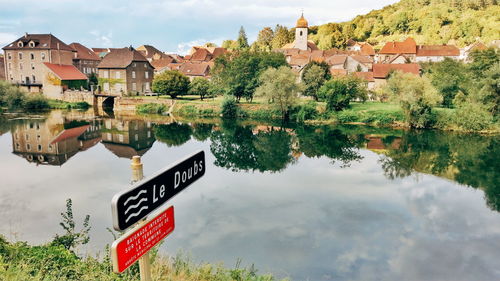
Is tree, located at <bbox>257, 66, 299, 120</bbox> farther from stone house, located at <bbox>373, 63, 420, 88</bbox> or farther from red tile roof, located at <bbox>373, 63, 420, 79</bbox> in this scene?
red tile roof, located at <bbox>373, 63, 420, 79</bbox>

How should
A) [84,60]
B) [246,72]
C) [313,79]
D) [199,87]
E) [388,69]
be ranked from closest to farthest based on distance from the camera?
[246,72] < [313,79] < [199,87] < [388,69] < [84,60]

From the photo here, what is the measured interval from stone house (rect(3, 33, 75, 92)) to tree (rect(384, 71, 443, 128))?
132 feet

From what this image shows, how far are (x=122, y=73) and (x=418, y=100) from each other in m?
32.2

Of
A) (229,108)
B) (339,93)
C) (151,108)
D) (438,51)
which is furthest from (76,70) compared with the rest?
(438,51)

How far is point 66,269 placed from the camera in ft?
17.5

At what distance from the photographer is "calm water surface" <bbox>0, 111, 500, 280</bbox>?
30.7 feet

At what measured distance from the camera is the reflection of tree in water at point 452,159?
1606cm

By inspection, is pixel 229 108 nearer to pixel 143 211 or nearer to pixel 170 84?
pixel 170 84

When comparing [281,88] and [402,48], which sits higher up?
[402,48]

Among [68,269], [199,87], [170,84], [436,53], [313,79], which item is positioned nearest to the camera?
[68,269]

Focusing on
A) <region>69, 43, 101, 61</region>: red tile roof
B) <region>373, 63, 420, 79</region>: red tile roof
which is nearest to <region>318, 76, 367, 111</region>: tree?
<region>373, 63, 420, 79</region>: red tile roof

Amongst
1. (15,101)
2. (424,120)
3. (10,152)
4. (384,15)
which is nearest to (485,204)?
(424,120)

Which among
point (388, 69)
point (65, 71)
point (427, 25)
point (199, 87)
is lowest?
point (199, 87)

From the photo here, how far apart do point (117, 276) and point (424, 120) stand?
27.8 metres
